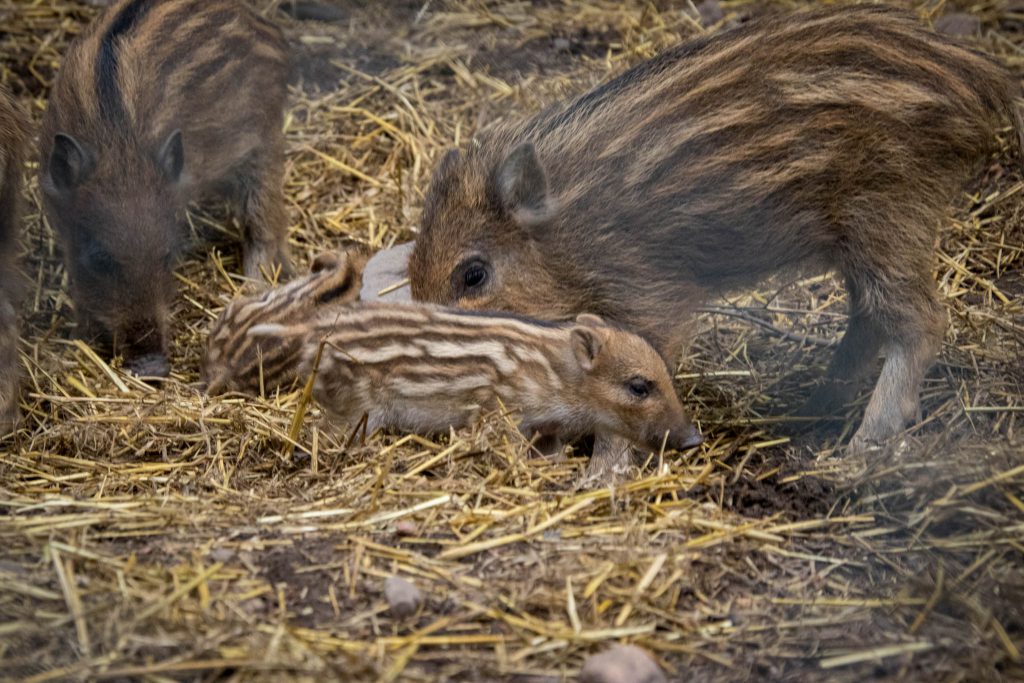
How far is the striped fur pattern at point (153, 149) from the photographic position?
5.33 meters

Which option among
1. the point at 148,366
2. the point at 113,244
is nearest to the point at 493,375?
the point at 148,366

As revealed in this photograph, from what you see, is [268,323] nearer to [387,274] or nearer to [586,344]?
[387,274]

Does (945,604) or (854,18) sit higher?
(854,18)

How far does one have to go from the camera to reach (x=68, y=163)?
5273mm

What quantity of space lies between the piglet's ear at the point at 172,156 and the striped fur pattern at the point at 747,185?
1.36 m

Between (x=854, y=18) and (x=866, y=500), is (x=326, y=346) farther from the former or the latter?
(x=854, y=18)

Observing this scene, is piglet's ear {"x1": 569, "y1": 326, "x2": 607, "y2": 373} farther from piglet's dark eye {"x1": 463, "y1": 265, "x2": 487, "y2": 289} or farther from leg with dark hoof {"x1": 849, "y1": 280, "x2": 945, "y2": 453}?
leg with dark hoof {"x1": 849, "y1": 280, "x2": 945, "y2": 453}

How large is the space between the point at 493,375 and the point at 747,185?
1.12m

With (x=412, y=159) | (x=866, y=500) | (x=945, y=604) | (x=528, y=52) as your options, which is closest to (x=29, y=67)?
(x=412, y=159)

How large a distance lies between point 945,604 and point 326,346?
2.33 metres

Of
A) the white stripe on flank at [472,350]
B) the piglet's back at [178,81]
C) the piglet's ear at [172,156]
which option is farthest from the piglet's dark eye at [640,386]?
the piglet's back at [178,81]

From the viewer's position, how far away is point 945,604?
3.44m

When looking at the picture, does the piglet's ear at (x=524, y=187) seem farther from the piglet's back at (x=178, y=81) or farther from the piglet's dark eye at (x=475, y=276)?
the piglet's back at (x=178, y=81)

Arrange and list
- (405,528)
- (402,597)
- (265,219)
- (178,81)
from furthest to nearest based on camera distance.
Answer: (265,219) < (178,81) < (405,528) < (402,597)
